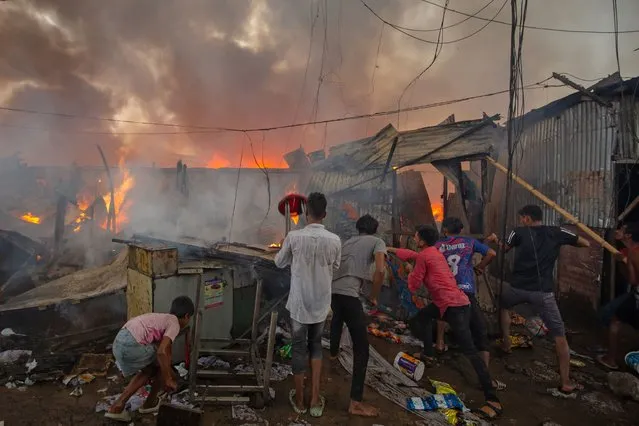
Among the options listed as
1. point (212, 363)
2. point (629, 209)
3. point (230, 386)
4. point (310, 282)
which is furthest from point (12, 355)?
point (629, 209)

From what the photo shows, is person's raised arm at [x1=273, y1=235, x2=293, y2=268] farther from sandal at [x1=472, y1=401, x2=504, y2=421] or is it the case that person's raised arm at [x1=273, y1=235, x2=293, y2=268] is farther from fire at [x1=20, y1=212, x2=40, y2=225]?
fire at [x1=20, y1=212, x2=40, y2=225]

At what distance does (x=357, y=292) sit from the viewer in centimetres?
403

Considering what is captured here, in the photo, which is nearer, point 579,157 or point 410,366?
point 410,366

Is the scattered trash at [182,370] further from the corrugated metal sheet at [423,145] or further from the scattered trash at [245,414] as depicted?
the corrugated metal sheet at [423,145]

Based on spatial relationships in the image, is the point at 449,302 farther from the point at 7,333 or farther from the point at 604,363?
the point at 7,333

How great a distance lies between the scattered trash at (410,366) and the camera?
4.67 metres

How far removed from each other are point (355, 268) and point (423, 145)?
5.08m

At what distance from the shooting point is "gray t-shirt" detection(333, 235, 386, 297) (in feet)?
13.0

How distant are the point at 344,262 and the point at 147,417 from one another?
2.60m

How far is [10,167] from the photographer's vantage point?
18703mm

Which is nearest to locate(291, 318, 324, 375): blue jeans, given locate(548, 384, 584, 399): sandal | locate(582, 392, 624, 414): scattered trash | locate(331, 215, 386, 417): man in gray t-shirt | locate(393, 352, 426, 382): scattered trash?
locate(331, 215, 386, 417): man in gray t-shirt

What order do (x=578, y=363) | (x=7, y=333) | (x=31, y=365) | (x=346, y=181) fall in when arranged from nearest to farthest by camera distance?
1. (x=31, y=365)
2. (x=578, y=363)
3. (x=7, y=333)
4. (x=346, y=181)

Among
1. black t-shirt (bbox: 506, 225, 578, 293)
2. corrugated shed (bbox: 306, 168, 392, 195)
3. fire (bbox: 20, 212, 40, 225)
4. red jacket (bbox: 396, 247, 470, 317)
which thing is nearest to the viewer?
red jacket (bbox: 396, 247, 470, 317)

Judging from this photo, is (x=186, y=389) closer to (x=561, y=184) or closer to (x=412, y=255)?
(x=412, y=255)
